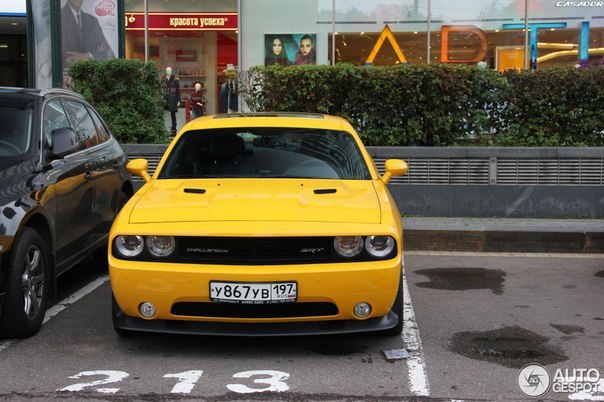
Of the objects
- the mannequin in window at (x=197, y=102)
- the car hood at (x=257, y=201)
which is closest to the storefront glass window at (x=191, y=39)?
the mannequin in window at (x=197, y=102)

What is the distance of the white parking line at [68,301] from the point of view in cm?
479

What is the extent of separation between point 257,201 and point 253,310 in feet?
2.48

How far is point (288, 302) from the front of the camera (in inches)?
165

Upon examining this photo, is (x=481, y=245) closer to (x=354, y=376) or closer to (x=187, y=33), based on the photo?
(x=354, y=376)

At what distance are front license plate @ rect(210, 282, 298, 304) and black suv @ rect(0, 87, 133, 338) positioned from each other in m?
1.44

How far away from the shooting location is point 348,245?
4309 mm

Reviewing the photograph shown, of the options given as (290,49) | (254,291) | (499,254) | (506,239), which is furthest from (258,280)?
(290,49)

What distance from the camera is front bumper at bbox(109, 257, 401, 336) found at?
416 centimetres

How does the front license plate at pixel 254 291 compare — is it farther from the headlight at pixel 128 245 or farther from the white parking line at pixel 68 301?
the white parking line at pixel 68 301

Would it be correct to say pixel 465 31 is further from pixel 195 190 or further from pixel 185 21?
pixel 195 190

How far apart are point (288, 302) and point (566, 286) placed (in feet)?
11.5

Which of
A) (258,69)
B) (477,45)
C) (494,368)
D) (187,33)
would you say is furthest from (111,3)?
(494,368)

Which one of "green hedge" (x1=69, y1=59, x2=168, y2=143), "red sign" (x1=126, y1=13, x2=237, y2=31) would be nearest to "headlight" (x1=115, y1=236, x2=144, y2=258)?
"green hedge" (x1=69, y1=59, x2=168, y2=143)

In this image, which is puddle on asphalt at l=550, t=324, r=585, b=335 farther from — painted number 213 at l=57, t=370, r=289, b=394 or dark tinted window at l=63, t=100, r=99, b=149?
dark tinted window at l=63, t=100, r=99, b=149
